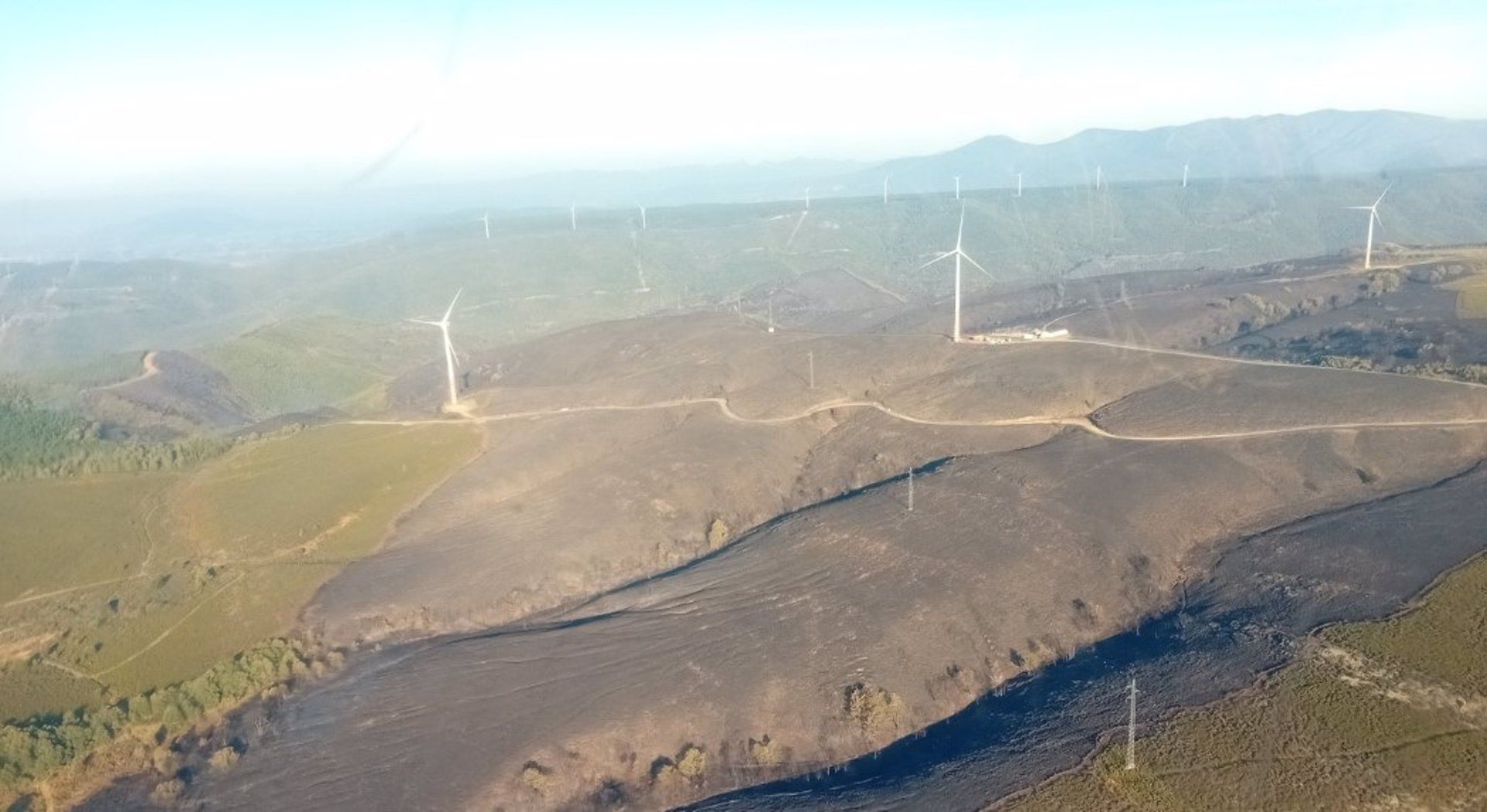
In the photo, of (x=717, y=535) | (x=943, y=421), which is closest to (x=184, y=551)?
(x=717, y=535)

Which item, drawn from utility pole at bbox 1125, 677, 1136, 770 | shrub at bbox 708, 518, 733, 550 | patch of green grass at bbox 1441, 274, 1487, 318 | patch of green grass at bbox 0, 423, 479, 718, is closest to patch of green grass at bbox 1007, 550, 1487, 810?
utility pole at bbox 1125, 677, 1136, 770

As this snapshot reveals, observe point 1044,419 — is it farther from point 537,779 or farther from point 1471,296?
point 1471,296

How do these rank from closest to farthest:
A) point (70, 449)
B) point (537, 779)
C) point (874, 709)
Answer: point (537, 779) < point (874, 709) < point (70, 449)

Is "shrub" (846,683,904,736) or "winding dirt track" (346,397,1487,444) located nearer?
"shrub" (846,683,904,736)

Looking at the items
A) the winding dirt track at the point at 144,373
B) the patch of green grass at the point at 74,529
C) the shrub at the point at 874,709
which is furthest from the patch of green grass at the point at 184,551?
the winding dirt track at the point at 144,373

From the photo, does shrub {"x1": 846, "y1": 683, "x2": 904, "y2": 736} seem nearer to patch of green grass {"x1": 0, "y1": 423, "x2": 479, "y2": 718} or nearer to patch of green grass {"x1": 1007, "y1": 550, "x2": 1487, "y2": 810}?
patch of green grass {"x1": 1007, "y1": 550, "x2": 1487, "y2": 810}

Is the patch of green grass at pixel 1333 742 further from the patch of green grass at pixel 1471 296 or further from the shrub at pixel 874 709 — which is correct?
the patch of green grass at pixel 1471 296

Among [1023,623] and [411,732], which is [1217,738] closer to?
[1023,623]
